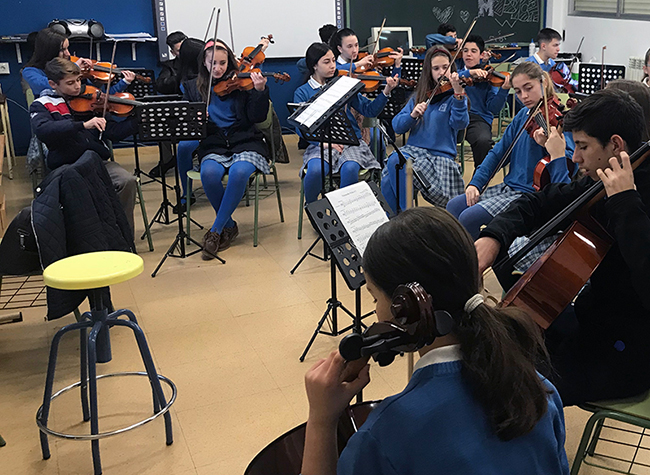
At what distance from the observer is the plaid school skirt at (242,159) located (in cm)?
421

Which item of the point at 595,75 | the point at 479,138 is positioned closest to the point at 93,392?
the point at 479,138

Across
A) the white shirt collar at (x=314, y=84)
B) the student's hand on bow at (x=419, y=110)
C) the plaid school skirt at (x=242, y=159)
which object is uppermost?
the white shirt collar at (x=314, y=84)

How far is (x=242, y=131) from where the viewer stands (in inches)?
173

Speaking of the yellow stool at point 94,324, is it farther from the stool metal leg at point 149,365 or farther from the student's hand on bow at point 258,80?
the student's hand on bow at point 258,80

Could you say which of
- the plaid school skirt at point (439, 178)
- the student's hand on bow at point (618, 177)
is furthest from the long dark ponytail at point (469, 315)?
the plaid school skirt at point (439, 178)

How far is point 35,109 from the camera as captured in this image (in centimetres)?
377

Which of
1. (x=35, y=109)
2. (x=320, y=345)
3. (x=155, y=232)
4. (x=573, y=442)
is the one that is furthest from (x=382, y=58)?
(x=573, y=442)

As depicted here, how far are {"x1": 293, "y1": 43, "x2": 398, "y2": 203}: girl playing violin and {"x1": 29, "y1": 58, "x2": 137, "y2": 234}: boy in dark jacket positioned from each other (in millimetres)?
1058

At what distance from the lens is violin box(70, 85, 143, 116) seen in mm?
4027

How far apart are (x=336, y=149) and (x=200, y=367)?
74.2 inches

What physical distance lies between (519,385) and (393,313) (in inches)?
8.2

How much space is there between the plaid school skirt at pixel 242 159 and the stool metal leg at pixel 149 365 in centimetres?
210

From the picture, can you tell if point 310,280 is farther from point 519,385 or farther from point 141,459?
point 519,385

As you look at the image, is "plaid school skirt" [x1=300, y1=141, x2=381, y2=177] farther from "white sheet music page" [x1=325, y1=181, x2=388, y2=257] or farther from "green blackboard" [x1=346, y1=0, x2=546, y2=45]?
"green blackboard" [x1=346, y1=0, x2=546, y2=45]
